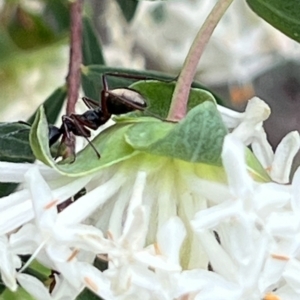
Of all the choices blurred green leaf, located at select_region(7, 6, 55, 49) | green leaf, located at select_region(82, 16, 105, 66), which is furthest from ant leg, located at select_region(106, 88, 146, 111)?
blurred green leaf, located at select_region(7, 6, 55, 49)

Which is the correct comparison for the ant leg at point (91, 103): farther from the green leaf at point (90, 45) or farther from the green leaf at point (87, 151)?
the green leaf at point (90, 45)

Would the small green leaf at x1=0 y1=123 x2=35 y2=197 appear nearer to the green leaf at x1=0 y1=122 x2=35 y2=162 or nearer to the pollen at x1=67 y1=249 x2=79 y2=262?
the green leaf at x1=0 y1=122 x2=35 y2=162

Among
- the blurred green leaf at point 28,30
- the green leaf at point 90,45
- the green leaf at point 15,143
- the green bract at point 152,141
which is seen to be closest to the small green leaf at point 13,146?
the green leaf at point 15,143

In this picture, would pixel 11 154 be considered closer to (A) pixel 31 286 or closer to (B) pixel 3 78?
(A) pixel 31 286

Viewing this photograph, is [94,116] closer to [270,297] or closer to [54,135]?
[54,135]

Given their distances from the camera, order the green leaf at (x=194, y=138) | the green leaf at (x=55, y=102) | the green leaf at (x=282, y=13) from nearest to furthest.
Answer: the green leaf at (x=194, y=138) < the green leaf at (x=282, y=13) < the green leaf at (x=55, y=102)

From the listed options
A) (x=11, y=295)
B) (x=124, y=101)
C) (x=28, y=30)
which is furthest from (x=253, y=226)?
(x=28, y=30)

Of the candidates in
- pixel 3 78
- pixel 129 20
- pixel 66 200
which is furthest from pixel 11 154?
pixel 3 78
